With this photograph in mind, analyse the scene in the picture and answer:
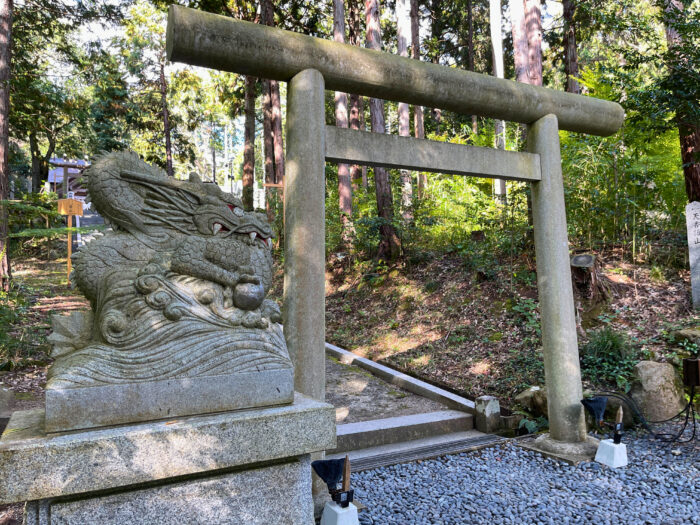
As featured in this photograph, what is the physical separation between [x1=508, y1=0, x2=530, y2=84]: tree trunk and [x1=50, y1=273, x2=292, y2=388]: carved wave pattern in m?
8.01

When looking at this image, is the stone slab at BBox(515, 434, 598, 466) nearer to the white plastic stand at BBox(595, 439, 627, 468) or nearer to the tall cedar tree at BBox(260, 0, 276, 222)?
the white plastic stand at BBox(595, 439, 627, 468)

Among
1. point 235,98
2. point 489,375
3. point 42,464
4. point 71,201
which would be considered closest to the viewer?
point 42,464

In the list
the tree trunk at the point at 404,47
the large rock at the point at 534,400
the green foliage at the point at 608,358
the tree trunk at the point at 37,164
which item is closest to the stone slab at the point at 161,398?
the large rock at the point at 534,400

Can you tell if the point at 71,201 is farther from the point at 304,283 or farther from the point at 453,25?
the point at 453,25

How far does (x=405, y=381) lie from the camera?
6418 mm

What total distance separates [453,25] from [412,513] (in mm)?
19319

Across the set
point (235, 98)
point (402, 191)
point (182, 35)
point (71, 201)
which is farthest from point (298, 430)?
point (235, 98)

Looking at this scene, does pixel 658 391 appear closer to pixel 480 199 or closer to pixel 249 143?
pixel 480 199

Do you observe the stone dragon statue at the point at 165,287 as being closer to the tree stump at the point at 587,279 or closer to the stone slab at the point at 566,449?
the stone slab at the point at 566,449

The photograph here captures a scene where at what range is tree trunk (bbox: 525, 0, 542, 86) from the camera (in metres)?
8.23

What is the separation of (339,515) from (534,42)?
896 cm

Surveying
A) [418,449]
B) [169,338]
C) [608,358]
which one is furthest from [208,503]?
[608,358]

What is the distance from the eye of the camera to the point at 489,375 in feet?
19.9

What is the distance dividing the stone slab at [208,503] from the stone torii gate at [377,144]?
85 cm
